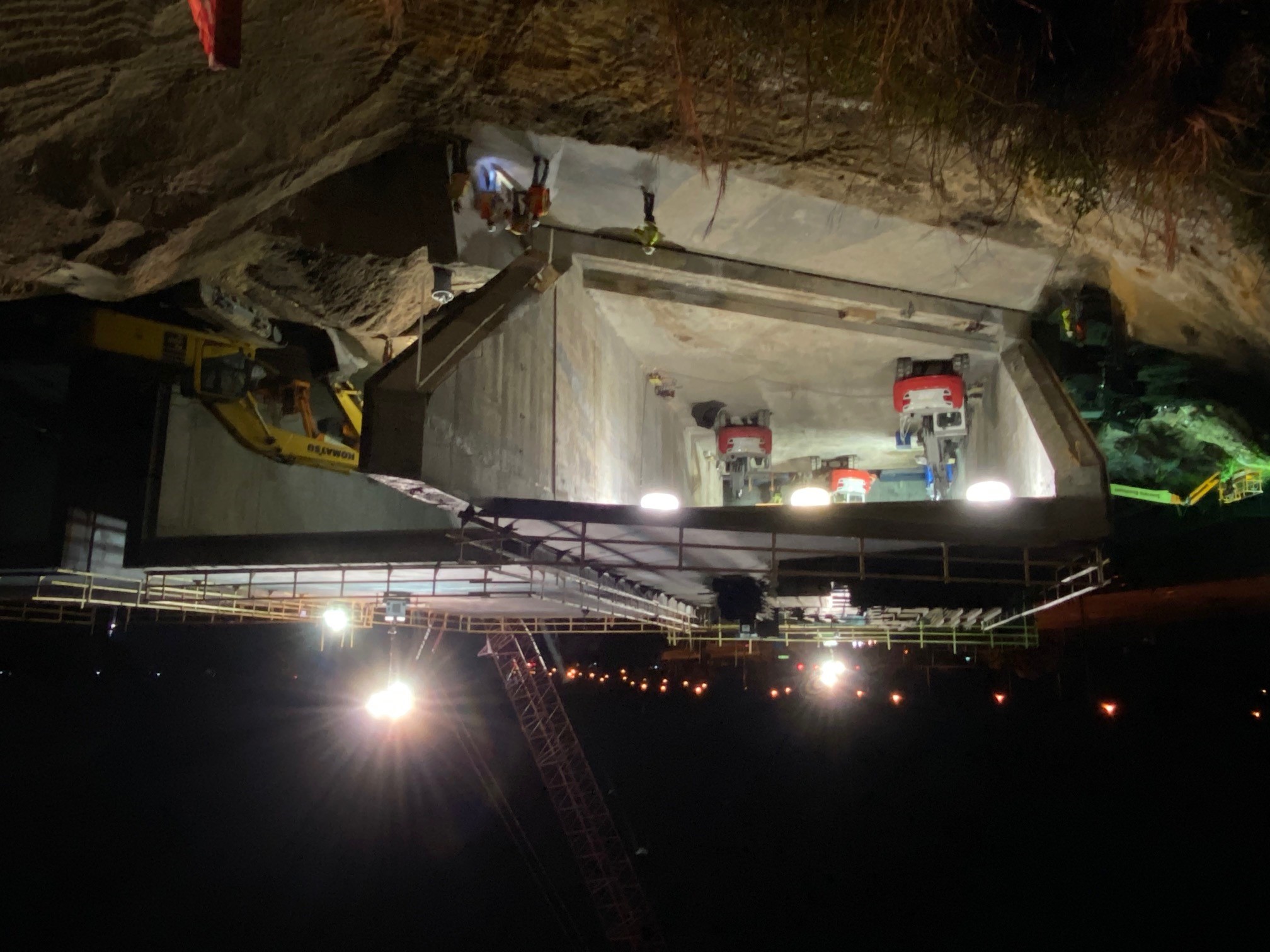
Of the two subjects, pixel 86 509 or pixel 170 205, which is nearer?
pixel 170 205

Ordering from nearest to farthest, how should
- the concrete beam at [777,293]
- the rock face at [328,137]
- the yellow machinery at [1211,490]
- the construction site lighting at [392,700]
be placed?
the rock face at [328,137]
the concrete beam at [777,293]
the yellow machinery at [1211,490]
the construction site lighting at [392,700]

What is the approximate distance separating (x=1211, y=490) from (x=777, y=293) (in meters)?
7.56

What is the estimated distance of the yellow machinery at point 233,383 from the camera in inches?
310

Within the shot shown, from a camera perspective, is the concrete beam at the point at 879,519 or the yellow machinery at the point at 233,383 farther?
the yellow machinery at the point at 233,383

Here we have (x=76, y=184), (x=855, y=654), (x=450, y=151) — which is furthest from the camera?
(x=855, y=654)

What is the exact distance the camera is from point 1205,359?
7918 millimetres

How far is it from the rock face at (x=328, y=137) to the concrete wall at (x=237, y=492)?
239 centimetres

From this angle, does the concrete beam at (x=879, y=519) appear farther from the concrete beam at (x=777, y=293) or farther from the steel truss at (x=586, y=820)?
the steel truss at (x=586, y=820)

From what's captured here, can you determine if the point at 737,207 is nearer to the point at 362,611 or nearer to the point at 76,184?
the point at 76,184

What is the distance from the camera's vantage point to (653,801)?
1784 cm

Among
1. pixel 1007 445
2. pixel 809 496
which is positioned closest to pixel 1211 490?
pixel 1007 445

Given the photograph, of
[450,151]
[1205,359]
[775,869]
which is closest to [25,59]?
[450,151]

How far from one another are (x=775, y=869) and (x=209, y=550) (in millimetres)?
15012

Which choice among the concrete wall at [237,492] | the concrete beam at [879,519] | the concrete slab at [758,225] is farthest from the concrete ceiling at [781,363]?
the concrete beam at [879,519]
